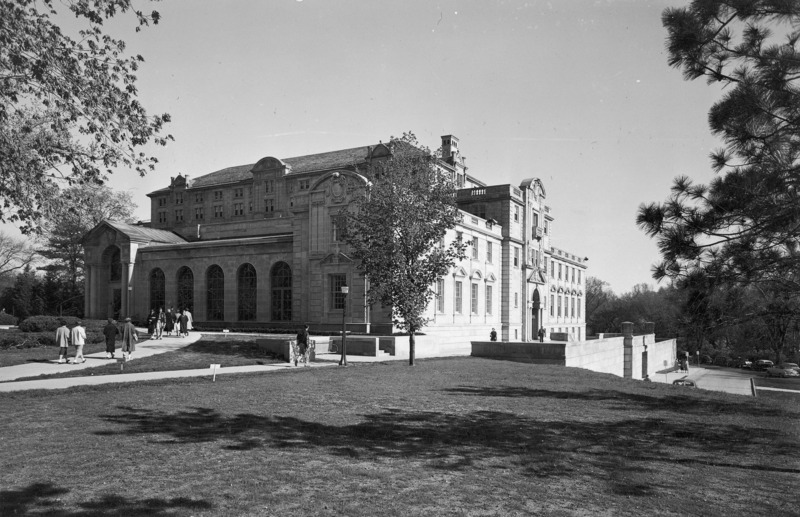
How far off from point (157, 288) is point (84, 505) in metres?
46.0

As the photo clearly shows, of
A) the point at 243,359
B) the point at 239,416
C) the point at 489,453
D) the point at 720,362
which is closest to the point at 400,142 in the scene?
the point at 243,359

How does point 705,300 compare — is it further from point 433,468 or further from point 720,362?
point 720,362

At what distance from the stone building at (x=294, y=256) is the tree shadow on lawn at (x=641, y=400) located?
14.6 metres

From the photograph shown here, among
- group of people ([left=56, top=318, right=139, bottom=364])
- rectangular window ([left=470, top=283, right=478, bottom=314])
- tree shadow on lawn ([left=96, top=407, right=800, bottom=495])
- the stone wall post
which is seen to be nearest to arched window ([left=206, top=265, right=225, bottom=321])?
rectangular window ([left=470, top=283, right=478, bottom=314])

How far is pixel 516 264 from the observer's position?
56.7m

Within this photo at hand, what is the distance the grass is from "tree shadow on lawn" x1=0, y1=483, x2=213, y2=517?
12789mm

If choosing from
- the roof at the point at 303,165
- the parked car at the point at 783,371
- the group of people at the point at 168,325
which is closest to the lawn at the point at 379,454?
the group of people at the point at 168,325

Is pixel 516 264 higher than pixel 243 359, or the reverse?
pixel 516 264

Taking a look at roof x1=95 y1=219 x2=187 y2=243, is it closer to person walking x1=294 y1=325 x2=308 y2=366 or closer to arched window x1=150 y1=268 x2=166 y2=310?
arched window x1=150 y1=268 x2=166 y2=310

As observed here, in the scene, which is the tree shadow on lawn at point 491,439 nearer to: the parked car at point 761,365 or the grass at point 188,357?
the grass at point 188,357

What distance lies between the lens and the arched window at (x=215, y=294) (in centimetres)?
4647

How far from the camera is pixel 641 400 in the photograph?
18.3m

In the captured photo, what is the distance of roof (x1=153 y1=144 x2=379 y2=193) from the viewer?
5403 cm

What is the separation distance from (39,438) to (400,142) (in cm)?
2115
